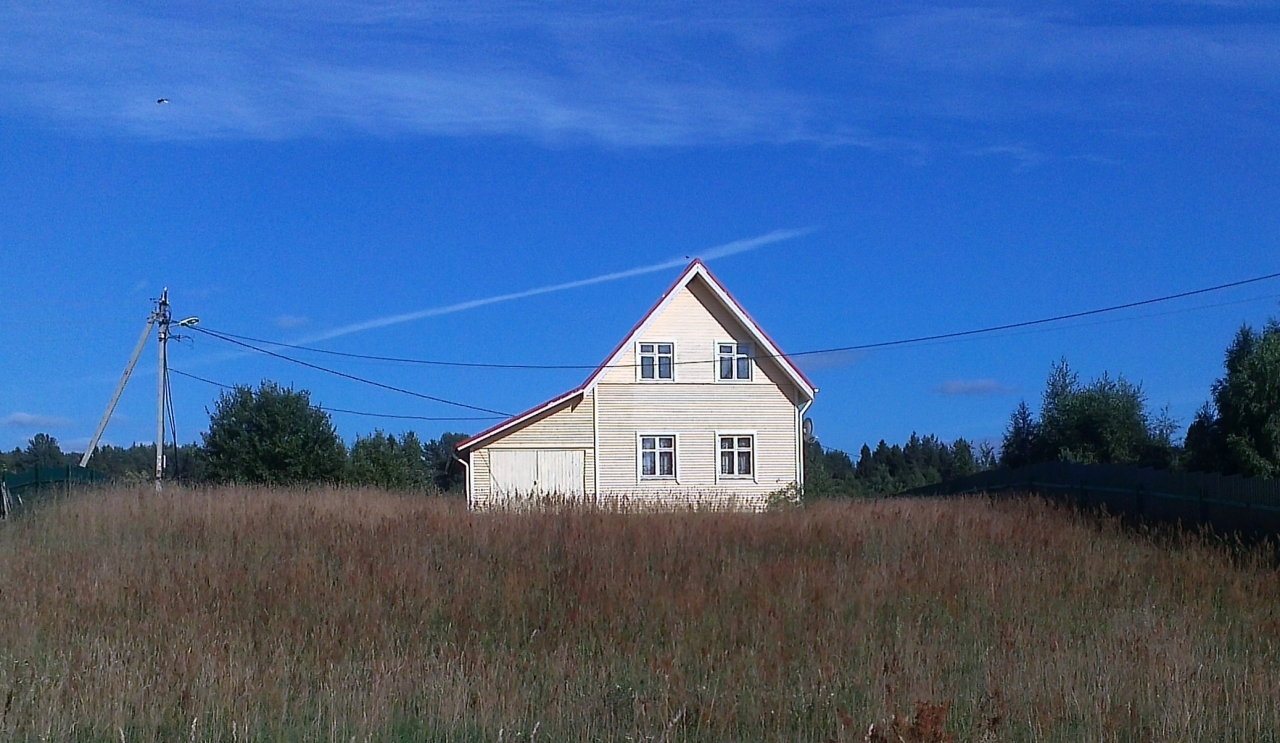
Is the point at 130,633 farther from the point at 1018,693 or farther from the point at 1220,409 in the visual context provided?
the point at 1220,409

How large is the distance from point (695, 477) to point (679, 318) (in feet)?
15.7

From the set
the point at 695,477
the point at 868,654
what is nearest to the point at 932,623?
the point at 868,654

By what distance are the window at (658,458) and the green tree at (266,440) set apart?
520 inches

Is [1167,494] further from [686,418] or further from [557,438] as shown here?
[557,438]

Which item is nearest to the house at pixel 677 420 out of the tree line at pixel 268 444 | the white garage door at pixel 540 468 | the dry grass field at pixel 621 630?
the white garage door at pixel 540 468

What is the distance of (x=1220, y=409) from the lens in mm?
33406

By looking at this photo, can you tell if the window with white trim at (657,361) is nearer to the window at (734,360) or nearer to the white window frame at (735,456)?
the window at (734,360)

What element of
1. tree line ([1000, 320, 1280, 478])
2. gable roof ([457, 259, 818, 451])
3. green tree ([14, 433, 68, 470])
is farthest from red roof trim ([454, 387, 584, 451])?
green tree ([14, 433, 68, 470])

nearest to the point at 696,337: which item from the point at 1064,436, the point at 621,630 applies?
the point at 1064,436

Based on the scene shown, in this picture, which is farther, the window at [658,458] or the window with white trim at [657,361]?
the window with white trim at [657,361]

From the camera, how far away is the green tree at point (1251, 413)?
103 feet

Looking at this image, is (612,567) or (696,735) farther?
(612,567)

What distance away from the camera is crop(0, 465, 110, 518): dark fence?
1891 cm

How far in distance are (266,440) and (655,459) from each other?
15.4 metres
